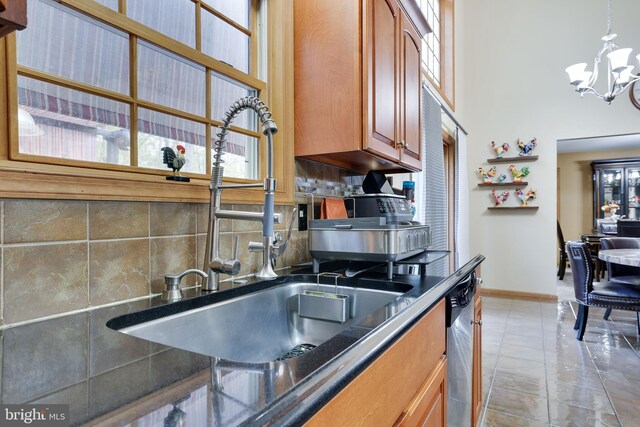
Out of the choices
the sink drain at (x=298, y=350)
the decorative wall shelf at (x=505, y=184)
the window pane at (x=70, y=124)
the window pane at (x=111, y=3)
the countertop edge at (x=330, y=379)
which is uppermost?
the window pane at (x=111, y=3)

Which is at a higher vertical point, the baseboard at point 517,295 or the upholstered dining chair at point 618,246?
the upholstered dining chair at point 618,246

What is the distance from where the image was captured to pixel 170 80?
3.94 ft

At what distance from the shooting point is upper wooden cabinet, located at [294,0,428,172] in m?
1.48

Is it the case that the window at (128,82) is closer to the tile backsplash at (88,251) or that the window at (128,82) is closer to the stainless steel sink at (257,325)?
the tile backsplash at (88,251)

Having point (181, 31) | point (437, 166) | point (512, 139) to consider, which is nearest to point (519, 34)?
point (512, 139)

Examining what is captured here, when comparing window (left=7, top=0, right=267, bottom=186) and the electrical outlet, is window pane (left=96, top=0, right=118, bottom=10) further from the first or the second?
the electrical outlet

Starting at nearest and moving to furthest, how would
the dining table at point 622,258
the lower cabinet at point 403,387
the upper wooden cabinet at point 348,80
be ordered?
the lower cabinet at point 403,387 < the upper wooden cabinet at point 348,80 < the dining table at point 622,258

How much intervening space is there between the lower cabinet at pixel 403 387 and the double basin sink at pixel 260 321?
0.29 ft

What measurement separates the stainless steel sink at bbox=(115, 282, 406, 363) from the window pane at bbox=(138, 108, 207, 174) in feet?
1.62

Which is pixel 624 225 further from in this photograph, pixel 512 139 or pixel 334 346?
pixel 334 346

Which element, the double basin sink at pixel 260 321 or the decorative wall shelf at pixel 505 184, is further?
the decorative wall shelf at pixel 505 184

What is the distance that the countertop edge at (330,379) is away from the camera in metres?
0.43

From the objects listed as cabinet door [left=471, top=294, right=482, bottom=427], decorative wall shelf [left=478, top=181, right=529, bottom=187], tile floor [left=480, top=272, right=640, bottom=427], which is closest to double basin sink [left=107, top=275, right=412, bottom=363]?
cabinet door [left=471, top=294, right=482, bottom=427]

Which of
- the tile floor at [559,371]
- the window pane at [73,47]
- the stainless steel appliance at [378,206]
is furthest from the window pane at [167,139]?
the tile floor at [559,371]
